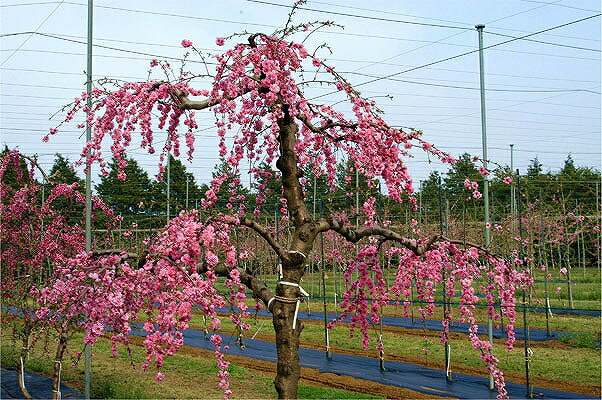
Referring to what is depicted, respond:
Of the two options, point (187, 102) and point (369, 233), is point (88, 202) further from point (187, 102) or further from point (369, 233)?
point (369, 233)

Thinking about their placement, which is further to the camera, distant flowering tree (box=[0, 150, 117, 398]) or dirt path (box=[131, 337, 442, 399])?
dirt path (box=[131, 337, 442, 399])

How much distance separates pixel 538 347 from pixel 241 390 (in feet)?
25.5

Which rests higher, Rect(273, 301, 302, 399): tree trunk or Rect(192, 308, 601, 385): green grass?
Rect(273, 301, 302, 399): tree trunk

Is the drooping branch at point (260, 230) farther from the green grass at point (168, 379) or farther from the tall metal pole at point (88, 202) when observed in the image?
the green grass at point (168, 379)

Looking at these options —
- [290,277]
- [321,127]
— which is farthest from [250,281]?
[321,127]

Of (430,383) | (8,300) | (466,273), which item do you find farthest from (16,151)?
(430,383)

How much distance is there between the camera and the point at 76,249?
10320 millimetres

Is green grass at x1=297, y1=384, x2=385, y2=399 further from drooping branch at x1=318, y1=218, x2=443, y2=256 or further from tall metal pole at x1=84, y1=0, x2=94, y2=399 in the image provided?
drooping branch at x1=318, y1=218, x2=443, y2=256

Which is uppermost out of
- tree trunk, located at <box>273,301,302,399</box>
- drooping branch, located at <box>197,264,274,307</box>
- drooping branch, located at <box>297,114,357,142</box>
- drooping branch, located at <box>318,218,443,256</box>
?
drooping branch, located at <box>297,114,357,142</box>

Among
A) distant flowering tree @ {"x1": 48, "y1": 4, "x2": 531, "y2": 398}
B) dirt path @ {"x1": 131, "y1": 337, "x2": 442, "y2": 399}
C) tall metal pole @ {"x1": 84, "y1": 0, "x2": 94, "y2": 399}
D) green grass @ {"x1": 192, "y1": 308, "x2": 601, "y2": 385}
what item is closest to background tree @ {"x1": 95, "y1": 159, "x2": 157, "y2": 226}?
green grass @ {"x1": 192, "y1": 308, "x2": 601, "y2": 385}

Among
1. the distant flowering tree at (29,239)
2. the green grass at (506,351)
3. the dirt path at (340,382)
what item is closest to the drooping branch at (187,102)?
the distant flowering tree at (29,239)

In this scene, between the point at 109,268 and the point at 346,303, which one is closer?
the point at 109,268

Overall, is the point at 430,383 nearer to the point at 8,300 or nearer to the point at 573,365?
the point at 573,365

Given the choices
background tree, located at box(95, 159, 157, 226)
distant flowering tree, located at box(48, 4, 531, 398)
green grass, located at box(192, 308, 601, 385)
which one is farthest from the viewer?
background tree, located at box(95, 159, 157, 226)
